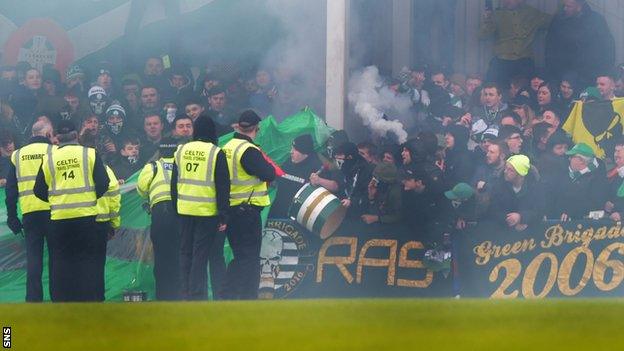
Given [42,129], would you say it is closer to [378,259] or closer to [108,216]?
[108,216]

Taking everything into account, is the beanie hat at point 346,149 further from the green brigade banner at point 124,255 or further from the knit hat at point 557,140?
the knit hat at point 557,140

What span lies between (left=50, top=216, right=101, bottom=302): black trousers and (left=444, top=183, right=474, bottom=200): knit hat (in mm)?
2450

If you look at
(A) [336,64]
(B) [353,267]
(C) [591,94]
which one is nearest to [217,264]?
(B) [353,267]

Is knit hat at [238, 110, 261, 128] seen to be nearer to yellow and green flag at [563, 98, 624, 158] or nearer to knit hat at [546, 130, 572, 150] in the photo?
knit hat at [546, 130, 572, 150]

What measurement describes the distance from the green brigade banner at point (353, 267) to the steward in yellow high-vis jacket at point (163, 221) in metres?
0.62

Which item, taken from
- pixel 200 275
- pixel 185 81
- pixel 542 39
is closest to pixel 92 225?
pixel 200 275

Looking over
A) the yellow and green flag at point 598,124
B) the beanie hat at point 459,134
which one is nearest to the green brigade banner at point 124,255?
the beanie hat at point 459,134

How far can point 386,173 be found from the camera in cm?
991

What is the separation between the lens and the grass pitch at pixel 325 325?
4449 mm

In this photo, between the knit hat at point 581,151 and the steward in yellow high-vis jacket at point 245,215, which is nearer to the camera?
the steward in yellow high-vis jacket at point 245,215

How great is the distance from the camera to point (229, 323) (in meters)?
4.71

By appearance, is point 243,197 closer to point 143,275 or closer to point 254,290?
point 254,290

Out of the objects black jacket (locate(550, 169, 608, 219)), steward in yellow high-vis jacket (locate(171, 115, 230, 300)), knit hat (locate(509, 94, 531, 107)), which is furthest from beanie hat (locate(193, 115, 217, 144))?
knit hat (locate(509, 94, 531, 107))

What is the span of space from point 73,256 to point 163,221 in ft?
2.63
